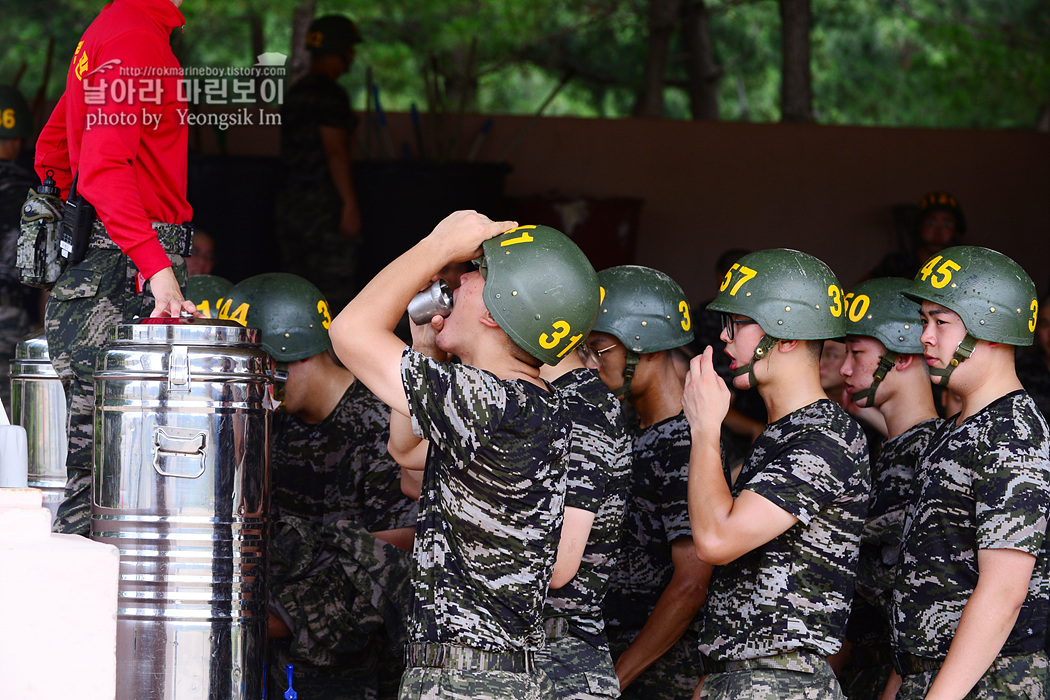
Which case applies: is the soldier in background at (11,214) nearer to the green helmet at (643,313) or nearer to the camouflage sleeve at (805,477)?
the green helmet at (643,313)

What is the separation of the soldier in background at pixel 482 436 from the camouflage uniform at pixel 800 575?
0.66 metres

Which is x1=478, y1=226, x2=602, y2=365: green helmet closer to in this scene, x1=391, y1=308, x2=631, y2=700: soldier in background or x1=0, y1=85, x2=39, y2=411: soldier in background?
x1=391, y1=308, x2=631, y2=700: soldier in background

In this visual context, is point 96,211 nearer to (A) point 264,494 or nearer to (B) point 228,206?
(A) point 264,494

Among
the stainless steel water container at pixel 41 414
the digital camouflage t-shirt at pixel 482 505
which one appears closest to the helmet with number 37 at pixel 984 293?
the digital camouflage t-shirt at pixel 482 505

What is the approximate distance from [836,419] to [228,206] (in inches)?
255

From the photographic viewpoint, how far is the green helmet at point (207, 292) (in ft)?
18.2

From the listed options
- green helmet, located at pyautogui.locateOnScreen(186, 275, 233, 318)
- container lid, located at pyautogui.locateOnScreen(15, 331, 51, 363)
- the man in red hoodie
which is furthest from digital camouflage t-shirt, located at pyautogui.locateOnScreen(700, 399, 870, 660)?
green helmet, located at pyautogui.locateOnScreen(186, 275, 233, 318)

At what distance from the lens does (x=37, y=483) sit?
4.62m

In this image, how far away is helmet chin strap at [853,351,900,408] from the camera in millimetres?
4828

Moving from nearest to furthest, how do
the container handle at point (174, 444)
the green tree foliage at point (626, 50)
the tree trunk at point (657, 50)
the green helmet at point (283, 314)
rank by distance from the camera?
the container handle at point (174, 444), the green helmet at point (283, 314), the tree trunk at point (657, 50), the green tree foliage at point (626, 50)

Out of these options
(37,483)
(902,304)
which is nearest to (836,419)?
(902,304)

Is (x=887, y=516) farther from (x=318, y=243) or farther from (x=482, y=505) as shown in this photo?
(x=318, y=243)

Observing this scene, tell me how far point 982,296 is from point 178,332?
7.89ft

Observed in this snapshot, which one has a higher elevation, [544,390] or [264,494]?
[544,390]
